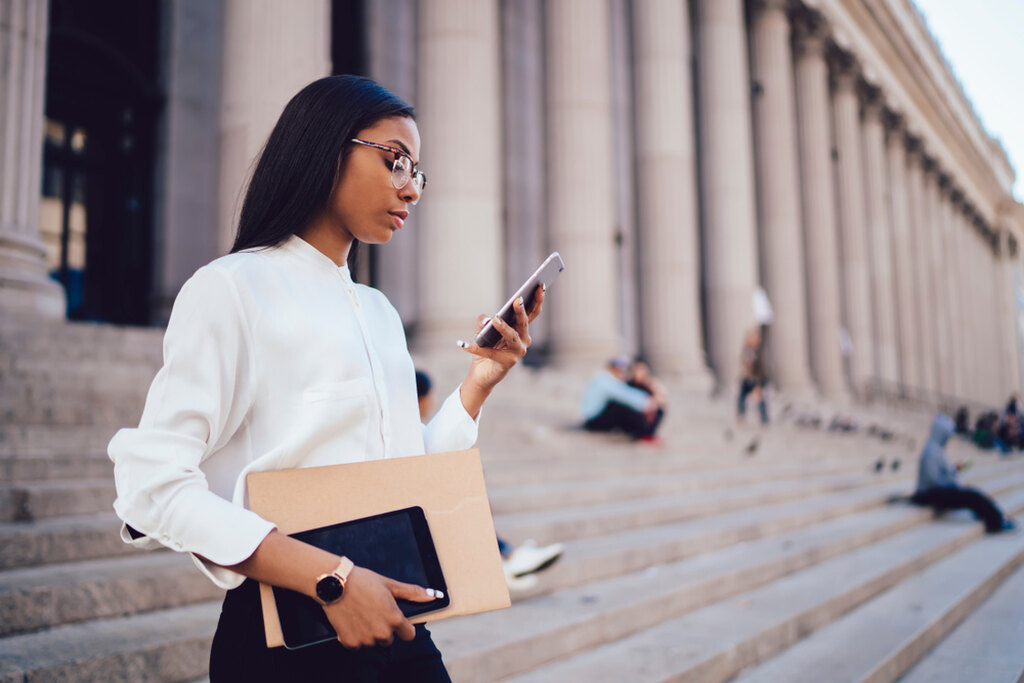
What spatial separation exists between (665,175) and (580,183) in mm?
3669

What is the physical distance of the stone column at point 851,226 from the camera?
30.8 m

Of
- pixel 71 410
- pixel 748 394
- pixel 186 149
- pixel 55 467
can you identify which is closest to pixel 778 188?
pixel 748 394

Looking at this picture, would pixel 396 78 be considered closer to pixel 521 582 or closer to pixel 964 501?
pixel 964 501

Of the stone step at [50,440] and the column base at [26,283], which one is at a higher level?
the column base at [26,283]

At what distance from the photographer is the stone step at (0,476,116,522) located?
4.45 metres

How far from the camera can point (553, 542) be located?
21.5 feet

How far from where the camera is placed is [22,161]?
829 centimetres

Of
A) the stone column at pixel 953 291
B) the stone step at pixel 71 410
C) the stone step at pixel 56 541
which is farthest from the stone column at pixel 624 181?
the stone column at pixel 953 291

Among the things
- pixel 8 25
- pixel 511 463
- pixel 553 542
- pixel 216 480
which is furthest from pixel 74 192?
pixel 216 480

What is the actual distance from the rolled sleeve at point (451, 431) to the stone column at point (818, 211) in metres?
27.8

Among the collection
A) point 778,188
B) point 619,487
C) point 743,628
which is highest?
point 778,188

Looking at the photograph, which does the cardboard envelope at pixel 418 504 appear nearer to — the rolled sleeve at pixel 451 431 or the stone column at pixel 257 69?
the rolled sleeve at pixel 451 431

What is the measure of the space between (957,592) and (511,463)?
4216 mm

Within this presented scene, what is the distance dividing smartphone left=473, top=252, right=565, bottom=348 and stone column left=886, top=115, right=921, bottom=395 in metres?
37.7
